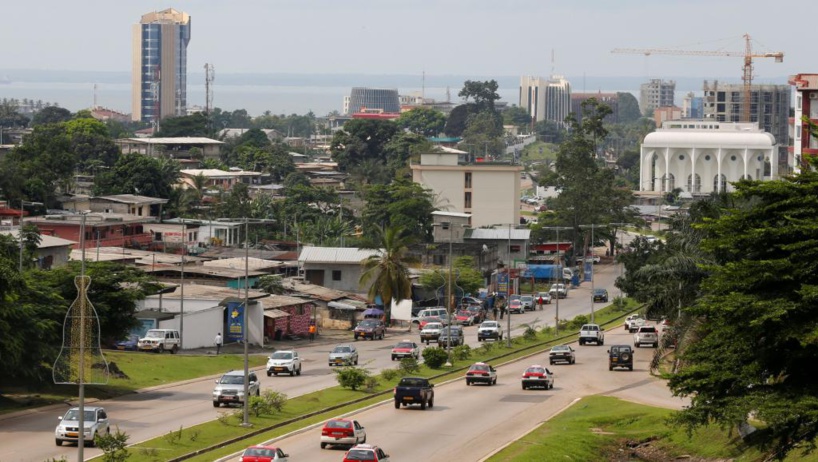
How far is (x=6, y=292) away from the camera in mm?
59812

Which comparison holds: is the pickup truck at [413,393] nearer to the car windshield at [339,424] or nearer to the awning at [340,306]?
the car windshield at [339,424]

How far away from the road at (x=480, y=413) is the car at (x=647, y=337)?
22.7ft

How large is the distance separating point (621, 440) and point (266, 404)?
13.5 m

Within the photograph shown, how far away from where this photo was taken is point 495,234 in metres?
154

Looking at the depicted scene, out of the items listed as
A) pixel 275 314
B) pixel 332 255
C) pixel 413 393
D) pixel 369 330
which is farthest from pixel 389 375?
pixel 332 255

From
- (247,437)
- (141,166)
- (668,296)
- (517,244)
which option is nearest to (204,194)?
(141,166)

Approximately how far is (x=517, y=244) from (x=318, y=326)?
1887 inches

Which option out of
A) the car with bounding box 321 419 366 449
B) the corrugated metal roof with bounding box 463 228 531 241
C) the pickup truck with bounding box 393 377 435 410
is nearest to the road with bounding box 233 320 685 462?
the car with bounding box 321 419 366 449

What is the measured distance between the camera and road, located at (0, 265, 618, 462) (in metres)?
51.7

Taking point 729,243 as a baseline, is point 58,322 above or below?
below

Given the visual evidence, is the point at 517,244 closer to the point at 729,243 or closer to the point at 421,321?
the point at 421,321

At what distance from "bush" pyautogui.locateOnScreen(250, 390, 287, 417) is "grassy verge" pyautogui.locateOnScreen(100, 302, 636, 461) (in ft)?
0.92

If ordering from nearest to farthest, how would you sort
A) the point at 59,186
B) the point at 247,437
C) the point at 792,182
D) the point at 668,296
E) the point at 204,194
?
the point at 792,182, the point at 247,437, the point at 668,296, the point at 59,186, the point at 204,194

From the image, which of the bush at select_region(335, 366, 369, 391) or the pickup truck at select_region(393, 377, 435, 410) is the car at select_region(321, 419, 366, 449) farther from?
the bush at select_region(335, 366, 369, 391)
